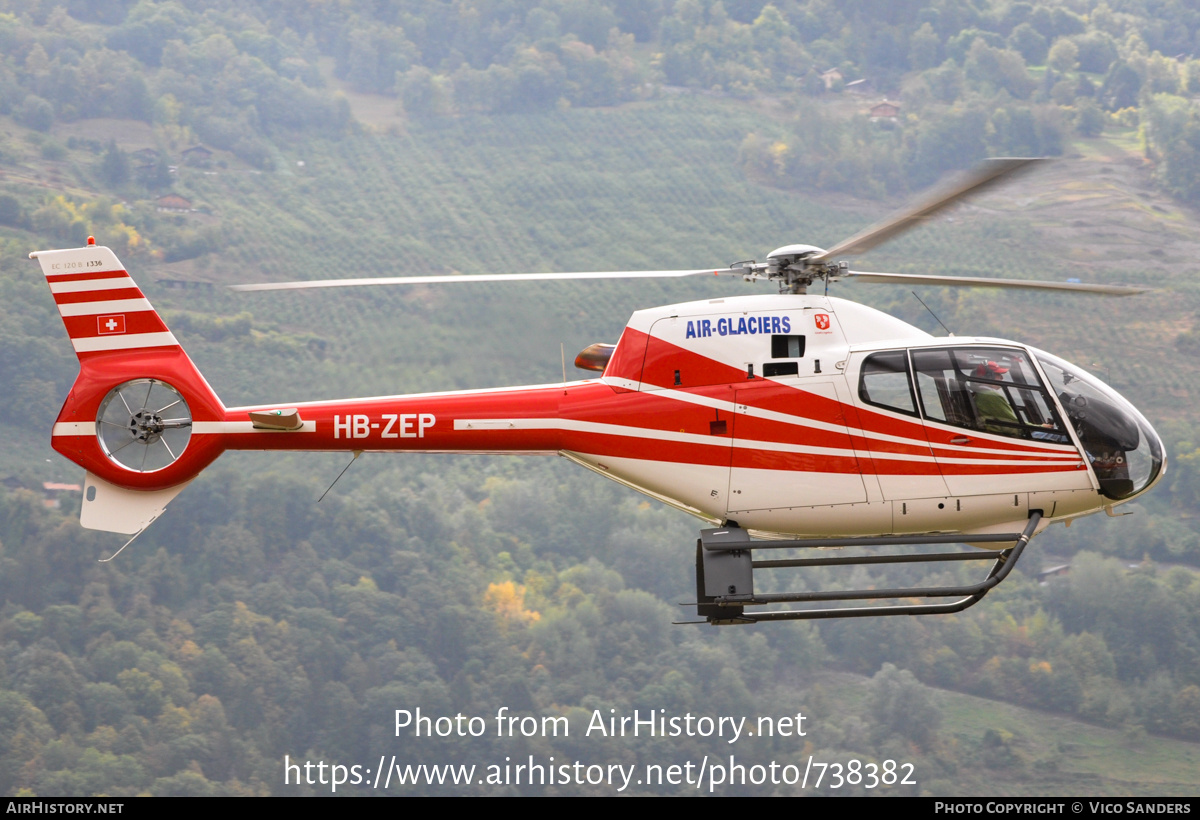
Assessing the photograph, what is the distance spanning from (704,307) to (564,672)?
103 meters

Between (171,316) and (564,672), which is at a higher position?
(171,316)

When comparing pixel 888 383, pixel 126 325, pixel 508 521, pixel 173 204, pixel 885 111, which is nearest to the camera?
pixel 888 383

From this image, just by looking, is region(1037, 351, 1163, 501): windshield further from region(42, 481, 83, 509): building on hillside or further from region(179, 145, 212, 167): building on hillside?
region(179, 145, 212, 167): building on hillside

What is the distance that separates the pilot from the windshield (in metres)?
0.37

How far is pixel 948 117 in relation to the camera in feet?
527

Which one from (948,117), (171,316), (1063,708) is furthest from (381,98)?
(1063,708)

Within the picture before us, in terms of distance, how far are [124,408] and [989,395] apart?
7249mm

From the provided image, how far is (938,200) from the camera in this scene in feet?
31.8

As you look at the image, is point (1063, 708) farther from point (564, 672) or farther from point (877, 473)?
point (877, 473)

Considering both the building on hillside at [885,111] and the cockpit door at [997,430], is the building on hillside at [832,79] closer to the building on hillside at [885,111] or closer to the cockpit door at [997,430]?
the building on hillside at [885,111]

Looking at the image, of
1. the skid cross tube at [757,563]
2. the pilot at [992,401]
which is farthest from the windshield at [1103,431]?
the skid cross tube at [757,563]

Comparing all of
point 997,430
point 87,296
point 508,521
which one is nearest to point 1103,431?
point 997,430

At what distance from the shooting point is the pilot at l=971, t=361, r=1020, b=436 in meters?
11.3

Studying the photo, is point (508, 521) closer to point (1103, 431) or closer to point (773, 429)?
point (773, 429)
